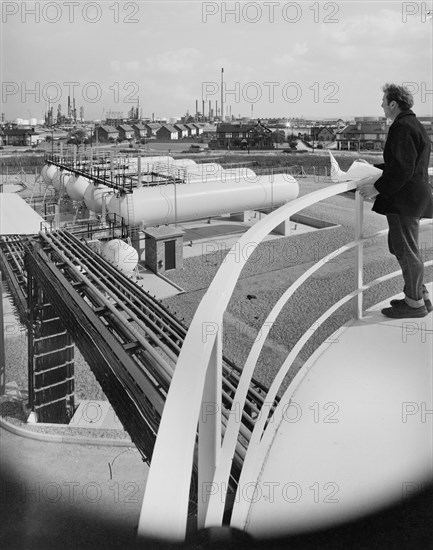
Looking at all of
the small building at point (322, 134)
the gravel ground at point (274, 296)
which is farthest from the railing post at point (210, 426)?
the small building at point (322, 134)

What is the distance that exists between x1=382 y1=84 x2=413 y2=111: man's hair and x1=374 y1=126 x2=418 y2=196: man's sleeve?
15cm

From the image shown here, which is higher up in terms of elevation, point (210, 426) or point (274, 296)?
point (210, 426)

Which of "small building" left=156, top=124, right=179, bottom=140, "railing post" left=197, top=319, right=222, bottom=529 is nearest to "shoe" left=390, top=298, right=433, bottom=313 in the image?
"railing post" left=197, top=319, right=222, bottom=529

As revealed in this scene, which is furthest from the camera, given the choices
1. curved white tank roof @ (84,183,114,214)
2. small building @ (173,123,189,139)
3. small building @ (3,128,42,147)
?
small building @ (173,123,189,139)

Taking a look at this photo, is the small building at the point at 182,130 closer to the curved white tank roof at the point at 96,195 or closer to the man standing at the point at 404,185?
the curved white tank roof at the point at 96,195

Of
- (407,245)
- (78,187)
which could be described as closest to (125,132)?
(78,187)

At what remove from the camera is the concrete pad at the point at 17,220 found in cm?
720

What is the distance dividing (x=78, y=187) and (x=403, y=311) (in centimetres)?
1500

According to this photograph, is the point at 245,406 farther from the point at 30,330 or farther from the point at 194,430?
the point at 30,330

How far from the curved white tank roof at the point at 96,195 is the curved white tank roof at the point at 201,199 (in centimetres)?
104

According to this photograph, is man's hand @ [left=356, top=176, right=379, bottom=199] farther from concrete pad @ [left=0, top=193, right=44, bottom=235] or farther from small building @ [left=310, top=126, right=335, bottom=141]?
small building @ [left=310, top=126, right=335, bottom=141]

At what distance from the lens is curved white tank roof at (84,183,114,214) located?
1374 centimetres

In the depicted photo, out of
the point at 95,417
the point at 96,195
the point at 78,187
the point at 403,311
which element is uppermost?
the point at 78,187

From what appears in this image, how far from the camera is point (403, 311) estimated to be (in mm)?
2316
